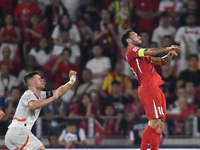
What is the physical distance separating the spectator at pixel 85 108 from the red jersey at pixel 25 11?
9.32 feet

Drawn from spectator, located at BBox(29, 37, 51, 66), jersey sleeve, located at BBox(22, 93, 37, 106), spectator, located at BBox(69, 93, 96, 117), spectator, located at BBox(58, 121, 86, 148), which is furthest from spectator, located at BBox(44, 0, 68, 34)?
jersey sleeve, located at BBox(22, 93, 37, 106)

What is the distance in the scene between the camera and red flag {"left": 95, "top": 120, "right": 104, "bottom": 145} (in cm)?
763

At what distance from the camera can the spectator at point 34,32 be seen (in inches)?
384

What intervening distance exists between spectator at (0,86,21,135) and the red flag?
1656 millimetres

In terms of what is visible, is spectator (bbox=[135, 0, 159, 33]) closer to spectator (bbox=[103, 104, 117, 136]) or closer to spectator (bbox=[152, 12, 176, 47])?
spectator (bbox=[152, 12, 176, 47])

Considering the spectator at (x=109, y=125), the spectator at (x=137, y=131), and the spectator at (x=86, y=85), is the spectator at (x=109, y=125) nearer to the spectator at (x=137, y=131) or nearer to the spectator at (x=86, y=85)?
the spectator at (x=137, y=131)

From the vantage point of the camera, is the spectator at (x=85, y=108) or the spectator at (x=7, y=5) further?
the spectator at (x=7, y=5)

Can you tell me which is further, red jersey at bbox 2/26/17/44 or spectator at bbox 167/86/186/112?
red jersey at bbox 2/26/17/44

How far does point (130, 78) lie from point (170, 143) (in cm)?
172

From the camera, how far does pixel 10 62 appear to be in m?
9.20

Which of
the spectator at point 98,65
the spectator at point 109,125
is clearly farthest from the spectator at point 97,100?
the spectator at point 98,65

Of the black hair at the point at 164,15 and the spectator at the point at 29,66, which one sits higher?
the black hair at the point at 164,15

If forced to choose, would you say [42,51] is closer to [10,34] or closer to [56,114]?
[10,34]

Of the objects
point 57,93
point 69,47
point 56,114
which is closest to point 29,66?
point 69,47
